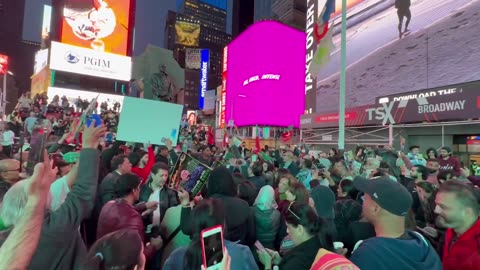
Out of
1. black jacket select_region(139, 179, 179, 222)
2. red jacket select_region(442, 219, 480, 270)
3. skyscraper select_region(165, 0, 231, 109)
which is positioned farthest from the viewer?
skyscraper select_region(165, 0, 231, 109)

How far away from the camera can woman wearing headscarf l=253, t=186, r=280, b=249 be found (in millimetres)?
3785

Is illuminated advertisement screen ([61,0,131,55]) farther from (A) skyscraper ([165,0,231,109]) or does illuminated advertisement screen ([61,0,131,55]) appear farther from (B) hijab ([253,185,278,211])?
(A) skyscraper ([165,0,231,109])

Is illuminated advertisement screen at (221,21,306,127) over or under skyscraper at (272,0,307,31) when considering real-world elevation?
under

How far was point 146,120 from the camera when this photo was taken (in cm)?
578

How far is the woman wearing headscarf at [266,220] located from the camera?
12.4 feet

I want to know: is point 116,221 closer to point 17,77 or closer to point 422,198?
point 422,198

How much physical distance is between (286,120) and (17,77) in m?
50.6

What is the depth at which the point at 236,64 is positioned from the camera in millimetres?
49906

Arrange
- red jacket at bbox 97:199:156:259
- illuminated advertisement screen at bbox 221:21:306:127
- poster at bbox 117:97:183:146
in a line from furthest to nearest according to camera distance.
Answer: illuminated advertisement screen at bbox 221:21:306:127 < poster at bbox 117:97:183:146 < red jacket at bbox 97:199:156:259

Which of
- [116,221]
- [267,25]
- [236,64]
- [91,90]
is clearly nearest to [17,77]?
[91,90]

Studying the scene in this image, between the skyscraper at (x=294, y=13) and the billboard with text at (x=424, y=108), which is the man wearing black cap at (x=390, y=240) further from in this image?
the skyscraper at (x=294, y=13)

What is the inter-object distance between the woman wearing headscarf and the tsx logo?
36374mm

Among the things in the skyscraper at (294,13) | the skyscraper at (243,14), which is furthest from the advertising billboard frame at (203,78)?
the skyscraper at (294,13)

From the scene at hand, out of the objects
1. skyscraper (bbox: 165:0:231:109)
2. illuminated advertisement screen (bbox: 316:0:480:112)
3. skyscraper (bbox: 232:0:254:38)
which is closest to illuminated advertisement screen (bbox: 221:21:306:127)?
illuminated advertisement screen (bbox: 316:0:480:112)
